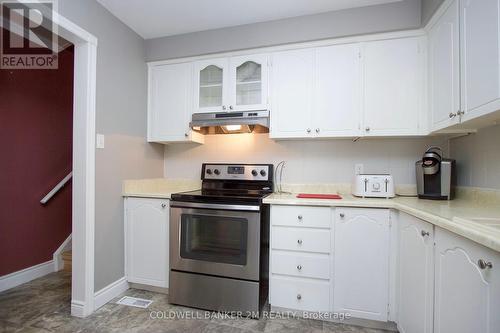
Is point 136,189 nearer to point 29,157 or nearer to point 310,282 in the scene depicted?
point 29,157

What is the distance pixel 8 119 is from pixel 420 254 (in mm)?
3354

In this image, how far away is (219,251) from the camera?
5.83 feet

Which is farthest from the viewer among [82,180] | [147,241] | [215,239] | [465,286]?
[147,241]

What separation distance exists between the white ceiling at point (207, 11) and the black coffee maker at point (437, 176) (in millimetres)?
1245

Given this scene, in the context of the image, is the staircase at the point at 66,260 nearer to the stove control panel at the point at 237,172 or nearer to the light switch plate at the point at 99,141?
the light switch plate at the point at 99,141

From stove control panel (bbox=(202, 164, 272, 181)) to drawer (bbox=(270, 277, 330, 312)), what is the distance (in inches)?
35.1

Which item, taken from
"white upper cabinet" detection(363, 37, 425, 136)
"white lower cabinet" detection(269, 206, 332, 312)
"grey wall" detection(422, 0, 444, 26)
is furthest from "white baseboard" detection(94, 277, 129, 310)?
"grey wall" detection(422, 0, 444, 26)

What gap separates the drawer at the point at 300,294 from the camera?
5.40 ft

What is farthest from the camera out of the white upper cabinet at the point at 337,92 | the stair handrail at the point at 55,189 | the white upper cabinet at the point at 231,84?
the stair handrail at the point at 55,189

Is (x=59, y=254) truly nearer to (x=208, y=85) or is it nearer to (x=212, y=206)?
(x=212, y=206)

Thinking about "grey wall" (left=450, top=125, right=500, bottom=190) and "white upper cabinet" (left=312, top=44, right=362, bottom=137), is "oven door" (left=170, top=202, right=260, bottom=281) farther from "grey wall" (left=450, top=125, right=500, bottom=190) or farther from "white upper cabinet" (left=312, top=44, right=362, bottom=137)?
"grey wall" (left=450, top=125, right=500, bottom=190)

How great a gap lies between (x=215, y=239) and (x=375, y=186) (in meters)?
1.30

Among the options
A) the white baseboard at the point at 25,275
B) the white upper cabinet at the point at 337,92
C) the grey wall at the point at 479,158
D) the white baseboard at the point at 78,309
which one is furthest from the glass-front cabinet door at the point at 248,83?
the white baseboard at the point at 25,275

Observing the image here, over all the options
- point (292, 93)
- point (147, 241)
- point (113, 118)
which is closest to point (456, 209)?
point (292, 93)
